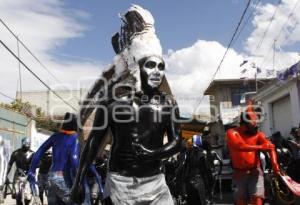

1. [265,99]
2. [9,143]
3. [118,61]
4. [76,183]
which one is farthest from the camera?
[265,99]

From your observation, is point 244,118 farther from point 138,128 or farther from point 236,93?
point 236,93

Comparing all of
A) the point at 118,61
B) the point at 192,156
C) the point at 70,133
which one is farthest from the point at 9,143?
the point at 70,133

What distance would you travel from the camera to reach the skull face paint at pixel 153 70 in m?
3.85

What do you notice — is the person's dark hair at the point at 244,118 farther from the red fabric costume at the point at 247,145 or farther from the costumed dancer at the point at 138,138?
the costumed dancer at the point at 138,138

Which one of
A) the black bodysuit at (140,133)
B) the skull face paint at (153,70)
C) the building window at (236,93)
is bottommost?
the black bodysuit at (140,133)

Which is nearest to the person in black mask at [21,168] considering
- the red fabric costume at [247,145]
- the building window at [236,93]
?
the red fabric costume at [247,145]

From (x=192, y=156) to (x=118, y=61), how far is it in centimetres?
287

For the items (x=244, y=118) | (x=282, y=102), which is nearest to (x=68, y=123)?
(x=244, y=118)

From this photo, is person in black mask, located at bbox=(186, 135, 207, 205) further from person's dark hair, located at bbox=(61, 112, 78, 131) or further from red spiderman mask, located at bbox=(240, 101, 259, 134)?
person's dark hair, located at bbox=(61, 112, 78, 131)

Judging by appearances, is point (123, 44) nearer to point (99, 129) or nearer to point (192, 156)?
point (192, 156)

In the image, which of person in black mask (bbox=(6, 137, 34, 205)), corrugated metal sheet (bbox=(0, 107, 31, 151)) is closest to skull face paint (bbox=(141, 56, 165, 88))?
person in black mask (bbox=(6, 137, 34, 205))

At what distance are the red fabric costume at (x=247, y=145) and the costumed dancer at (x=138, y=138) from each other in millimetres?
3777

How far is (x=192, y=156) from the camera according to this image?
10031 mm

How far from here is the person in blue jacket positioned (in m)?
6.96
